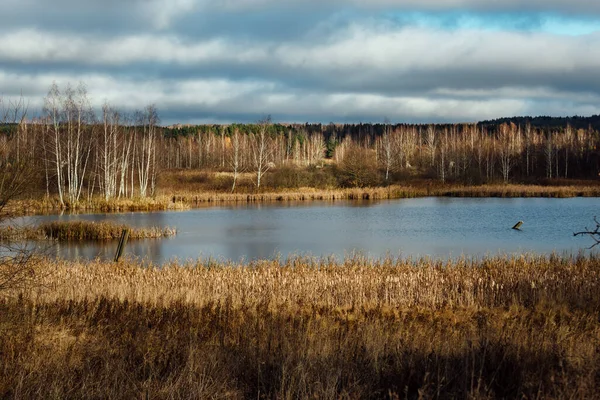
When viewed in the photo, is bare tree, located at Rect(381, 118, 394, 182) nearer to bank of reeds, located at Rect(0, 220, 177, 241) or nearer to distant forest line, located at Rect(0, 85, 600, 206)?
distant forest line, located at Rect(0, 85, 600, 206)

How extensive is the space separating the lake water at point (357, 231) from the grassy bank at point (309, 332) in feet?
15.7

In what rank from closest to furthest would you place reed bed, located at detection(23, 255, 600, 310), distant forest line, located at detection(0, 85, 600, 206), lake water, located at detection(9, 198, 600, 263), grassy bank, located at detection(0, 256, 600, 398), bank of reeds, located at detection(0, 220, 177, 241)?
grassy bank, located at detection(0, 256, 600, 398)
reed bed, located at detection(23, 255, 600, 310)
lake water, located at detection(9, 198, 600, 263)
bank of reeds, located at detection(0, 220, 177, 241)
distant forest line, located at detection(0, 85, 600, 206)

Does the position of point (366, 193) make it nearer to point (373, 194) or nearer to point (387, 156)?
point (373, 194)

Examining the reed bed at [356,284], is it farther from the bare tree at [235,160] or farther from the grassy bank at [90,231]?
the bare tree at [235,160]

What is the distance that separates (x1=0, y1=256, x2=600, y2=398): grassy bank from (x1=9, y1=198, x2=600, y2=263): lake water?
4.79 metres

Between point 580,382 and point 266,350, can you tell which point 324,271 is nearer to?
point 266,350

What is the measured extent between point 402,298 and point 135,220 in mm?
29215

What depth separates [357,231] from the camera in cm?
3222

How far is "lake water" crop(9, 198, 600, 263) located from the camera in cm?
2444

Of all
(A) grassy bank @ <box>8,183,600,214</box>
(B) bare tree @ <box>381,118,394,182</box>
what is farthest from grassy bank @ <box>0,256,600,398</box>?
(B) bare tree @ <box>381,118,394,182</box>

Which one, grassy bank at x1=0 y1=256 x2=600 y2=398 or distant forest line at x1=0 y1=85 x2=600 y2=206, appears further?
distant forest line at x1=0 y1=85 x2=600 y2=206

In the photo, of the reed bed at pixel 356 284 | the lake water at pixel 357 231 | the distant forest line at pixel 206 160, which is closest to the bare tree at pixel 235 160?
the distant forest line at pixel 206 160

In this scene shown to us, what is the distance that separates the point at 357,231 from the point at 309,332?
2383 centimetres

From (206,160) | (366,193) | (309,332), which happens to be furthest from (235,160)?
(309,332)
